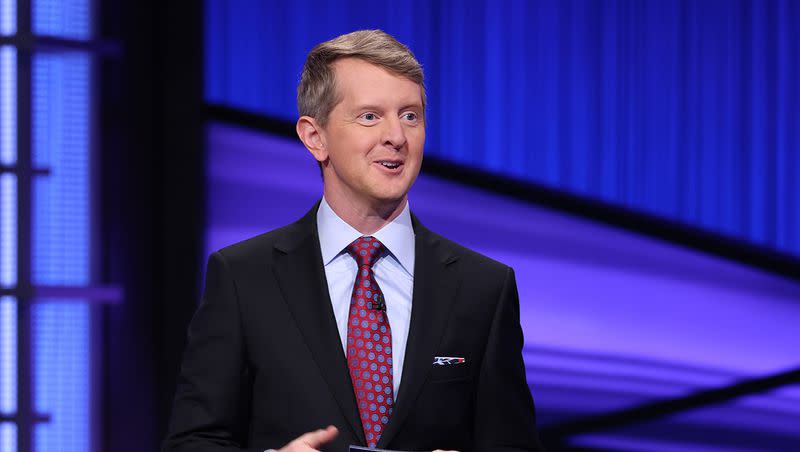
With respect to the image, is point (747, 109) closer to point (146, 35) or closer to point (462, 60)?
point (462, 60)

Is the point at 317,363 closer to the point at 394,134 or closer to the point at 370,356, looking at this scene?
the point at 370,356

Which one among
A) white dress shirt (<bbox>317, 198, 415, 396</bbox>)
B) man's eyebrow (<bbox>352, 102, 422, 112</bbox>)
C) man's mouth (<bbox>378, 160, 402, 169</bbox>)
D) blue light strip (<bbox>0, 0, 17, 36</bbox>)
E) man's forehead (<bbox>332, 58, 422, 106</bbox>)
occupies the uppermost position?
blue light strip (<bbox>0, 0, 17, 36</bbox>)

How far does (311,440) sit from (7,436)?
7.16 ft

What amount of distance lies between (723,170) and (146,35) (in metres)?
2.03

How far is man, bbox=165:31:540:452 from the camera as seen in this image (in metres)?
1.42

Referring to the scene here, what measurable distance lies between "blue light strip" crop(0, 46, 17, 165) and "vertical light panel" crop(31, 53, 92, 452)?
0.20 ft

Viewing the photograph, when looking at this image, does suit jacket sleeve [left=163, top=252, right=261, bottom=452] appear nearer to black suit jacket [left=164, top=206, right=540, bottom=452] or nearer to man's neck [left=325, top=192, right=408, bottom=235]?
black suit jacket [left=164, top=206, right=540, bottom=452]

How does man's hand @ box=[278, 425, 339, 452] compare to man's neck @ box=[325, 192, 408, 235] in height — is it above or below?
below

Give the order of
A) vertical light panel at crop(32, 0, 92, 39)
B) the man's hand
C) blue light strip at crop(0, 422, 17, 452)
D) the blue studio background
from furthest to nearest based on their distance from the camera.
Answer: the blue studio background, vertical light panel at crop(32, 0, 92, 39), blue light strip at crop(0, 422, 17, 452), the man's hand

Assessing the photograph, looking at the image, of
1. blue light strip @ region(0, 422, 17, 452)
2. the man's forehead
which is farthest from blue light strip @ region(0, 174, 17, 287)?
the man's forehead

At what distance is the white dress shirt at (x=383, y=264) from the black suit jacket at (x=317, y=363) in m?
0.02

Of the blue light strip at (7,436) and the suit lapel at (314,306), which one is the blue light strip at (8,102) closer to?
the blue light strip at (7,436)

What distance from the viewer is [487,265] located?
1553 mm

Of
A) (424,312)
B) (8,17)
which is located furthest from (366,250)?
(8,17)
